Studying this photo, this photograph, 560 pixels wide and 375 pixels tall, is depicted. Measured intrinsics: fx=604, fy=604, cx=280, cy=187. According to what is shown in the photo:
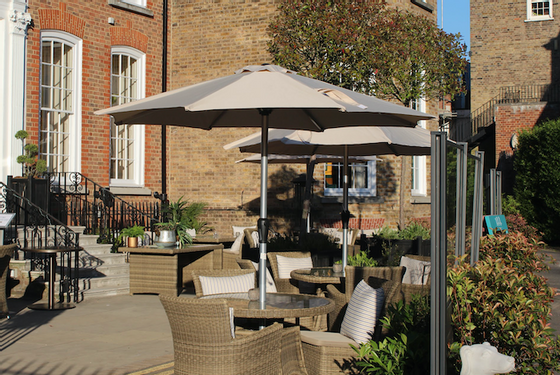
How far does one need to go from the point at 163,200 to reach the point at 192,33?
4421 millimetres

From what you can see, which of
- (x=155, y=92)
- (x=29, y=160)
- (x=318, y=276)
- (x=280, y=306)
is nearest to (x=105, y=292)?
(x=29, y=160)

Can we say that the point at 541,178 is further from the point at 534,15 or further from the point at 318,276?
the point at 318,276

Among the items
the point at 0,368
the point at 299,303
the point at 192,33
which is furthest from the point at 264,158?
the point at 192,33

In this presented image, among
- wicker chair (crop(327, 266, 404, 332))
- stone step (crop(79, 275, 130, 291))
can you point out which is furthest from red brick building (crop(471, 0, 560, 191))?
wicker chair (crop(327, 266, 404, 332))

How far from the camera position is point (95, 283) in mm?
9609

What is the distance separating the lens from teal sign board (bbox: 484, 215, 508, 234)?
8.30 m

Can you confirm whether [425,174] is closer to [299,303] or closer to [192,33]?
[192,33]

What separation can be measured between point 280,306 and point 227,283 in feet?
3.41

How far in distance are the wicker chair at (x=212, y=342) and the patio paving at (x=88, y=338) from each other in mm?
1430

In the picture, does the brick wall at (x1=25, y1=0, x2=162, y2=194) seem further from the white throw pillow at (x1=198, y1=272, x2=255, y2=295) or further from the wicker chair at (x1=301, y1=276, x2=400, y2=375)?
the wicker chair at (x1=301, y1=276, x2=400, y2=375)

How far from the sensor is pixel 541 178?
1916 centimetres

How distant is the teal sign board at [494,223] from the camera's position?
27.2 ft

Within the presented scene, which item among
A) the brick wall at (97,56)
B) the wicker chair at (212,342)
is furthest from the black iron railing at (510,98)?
the wicker chair at (212,342)

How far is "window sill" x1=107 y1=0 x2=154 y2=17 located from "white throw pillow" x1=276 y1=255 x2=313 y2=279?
9060 millimetres
